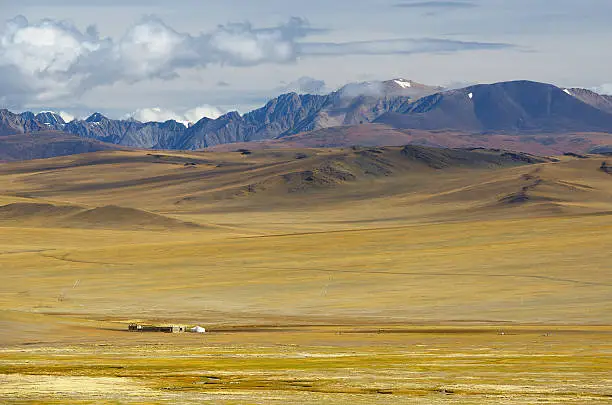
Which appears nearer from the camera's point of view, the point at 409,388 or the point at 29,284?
the point at 409,388

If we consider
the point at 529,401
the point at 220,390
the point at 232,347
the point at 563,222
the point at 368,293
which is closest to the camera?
the point at 529,401

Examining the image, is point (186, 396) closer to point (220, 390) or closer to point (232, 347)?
point (220, 390)

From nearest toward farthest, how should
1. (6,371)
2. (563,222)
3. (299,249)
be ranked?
(6,371), (299,249), (563,222)

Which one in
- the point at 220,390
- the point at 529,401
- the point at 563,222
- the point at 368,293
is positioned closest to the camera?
the point at 529,401

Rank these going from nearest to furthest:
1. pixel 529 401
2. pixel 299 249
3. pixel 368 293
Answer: pixel 529 401
pixel 368 293
pixel 299 249

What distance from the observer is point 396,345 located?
210ft

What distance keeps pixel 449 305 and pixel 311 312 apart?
11.8m

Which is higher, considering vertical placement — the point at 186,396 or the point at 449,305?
the point at 186,396

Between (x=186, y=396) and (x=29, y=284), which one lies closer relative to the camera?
(x=186, y=396)

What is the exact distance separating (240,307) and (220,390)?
58.0 metres

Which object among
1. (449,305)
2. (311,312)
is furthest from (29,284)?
(449,305)

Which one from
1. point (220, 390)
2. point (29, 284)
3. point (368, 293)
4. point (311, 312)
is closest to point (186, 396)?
point (220, 390)

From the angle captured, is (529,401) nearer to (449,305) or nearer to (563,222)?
(449,305)

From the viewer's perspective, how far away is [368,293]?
106812 millimetres
